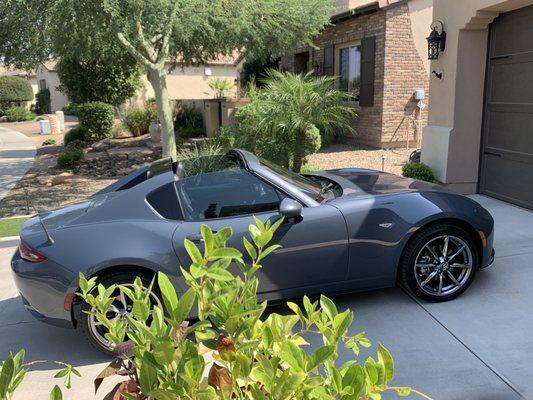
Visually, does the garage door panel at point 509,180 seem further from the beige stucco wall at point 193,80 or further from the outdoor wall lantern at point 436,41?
the beige stucco wall at point 193,80

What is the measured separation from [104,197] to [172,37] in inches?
356

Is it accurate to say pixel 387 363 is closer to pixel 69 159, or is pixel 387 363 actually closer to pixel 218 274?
pixel 218 274

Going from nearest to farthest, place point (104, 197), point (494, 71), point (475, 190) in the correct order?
point (104, 197) < point (494, 71) < point (475, 190)

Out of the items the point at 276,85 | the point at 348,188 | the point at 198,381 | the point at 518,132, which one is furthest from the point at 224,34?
the point at 198,381

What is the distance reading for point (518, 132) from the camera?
6.73 m

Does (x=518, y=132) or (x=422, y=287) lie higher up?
(x=518, y=132)

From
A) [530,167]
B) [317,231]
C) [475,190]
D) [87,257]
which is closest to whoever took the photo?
[87,257]

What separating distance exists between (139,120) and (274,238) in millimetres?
17033

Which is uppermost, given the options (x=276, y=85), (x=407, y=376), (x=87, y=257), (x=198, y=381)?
(x=276, y=85)

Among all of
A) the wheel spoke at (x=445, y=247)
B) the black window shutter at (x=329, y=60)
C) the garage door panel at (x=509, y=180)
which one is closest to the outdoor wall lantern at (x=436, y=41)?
the garage door panel at (x=509, y=180)

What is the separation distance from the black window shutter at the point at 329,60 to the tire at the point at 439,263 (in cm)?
1182

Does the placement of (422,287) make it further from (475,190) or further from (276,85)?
(276,85)

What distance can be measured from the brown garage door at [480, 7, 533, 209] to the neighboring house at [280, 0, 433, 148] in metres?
5.05

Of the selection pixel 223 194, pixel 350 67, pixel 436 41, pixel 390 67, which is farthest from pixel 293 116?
pixel 350 67
